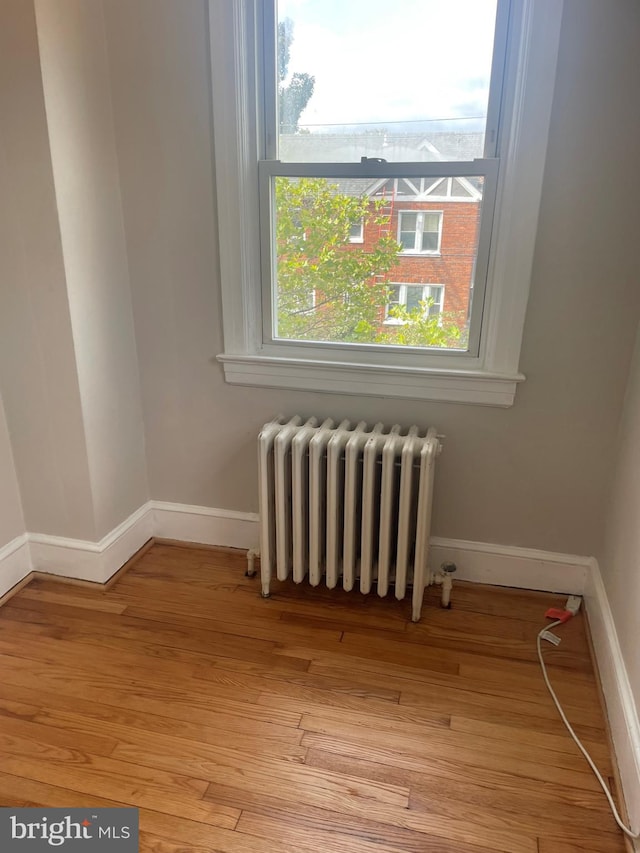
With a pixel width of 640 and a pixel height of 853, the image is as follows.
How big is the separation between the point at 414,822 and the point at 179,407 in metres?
1.66

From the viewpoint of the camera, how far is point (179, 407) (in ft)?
7.84

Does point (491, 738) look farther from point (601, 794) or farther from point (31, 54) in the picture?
point (31, 54)

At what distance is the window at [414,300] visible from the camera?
2.06 metres

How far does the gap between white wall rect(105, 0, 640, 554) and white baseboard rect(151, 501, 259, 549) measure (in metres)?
0.07

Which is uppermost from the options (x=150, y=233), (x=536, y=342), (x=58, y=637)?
(x=150, y=233)

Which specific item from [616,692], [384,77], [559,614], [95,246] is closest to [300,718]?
[616,692]

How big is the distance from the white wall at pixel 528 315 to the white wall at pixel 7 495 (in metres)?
0.53

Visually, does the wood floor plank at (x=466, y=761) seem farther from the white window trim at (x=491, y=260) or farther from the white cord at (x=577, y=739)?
the white window trim at (x=491, y=260)

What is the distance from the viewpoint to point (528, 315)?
6.40 ft

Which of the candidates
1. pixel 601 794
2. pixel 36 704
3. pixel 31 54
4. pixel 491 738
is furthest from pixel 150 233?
pixel 601 794

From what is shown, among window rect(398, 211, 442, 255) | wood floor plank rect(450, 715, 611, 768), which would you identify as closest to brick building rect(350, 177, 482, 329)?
window rect(398, 211, 442, 255)

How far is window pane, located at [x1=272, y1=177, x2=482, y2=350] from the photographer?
2.00 metres

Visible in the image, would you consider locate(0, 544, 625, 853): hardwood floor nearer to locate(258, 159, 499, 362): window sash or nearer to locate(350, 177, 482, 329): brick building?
locate(258, 159, 499, 362): window sash
